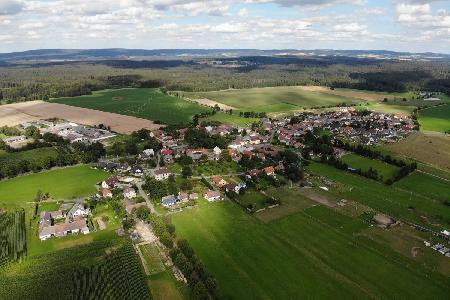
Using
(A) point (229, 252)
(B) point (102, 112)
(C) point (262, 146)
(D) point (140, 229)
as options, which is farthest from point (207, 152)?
(B) point (102, 112)

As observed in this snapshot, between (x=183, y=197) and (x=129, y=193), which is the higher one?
(x=183, y=197)

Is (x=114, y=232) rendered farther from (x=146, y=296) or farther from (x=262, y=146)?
(x=262, y=146)

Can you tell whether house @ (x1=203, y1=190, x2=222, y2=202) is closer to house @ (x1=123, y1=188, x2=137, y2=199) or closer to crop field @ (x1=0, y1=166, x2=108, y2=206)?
house @ (x1=123, y1=188, x2=137, y2=199)

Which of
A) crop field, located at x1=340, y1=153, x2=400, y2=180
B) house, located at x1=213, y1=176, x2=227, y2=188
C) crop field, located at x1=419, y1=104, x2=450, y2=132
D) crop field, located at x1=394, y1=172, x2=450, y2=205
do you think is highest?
house, located at x1=213, y1=176, x2=227, y2=188

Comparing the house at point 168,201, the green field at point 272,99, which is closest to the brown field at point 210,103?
the green field at point 272,99

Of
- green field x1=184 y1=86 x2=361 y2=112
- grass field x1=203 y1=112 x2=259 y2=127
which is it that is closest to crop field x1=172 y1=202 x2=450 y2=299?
grass field x1=203 y1=112 x2=259 y2=127

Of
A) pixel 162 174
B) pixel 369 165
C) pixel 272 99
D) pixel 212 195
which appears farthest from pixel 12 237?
pixel 272 99

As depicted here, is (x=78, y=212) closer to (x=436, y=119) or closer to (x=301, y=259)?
(x=301, y=259)
